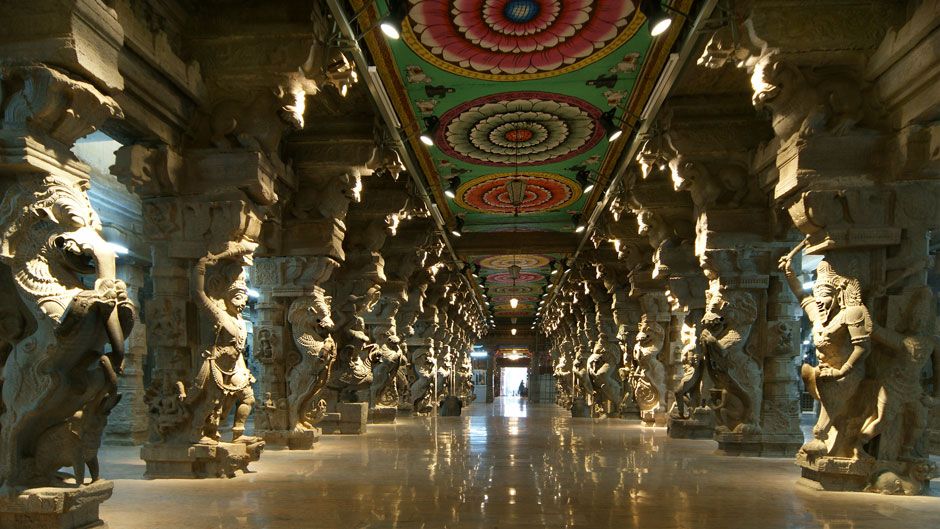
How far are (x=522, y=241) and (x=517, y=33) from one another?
12.1 metres

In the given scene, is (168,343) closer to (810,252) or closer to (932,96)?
(810,252)

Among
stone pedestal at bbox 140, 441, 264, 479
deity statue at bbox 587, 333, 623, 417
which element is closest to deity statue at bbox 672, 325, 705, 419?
stone pedestal at bbox 140, 441, 264, 479

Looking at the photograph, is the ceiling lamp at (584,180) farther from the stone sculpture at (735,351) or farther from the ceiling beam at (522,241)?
the ceiling beam at (522,241)

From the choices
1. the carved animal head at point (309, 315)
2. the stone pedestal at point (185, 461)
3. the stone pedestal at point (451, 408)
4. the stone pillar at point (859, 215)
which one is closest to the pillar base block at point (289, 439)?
the carved animal head at point (309, 315)

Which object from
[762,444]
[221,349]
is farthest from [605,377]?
[221,349]

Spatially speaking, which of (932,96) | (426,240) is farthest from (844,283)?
(426,240)

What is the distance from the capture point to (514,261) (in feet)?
75.8

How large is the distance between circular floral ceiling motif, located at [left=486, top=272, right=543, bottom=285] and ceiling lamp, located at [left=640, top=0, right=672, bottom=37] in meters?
19.5

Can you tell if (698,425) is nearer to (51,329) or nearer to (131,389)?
(131,389)

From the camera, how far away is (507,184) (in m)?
14.4

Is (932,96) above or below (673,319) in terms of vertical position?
above

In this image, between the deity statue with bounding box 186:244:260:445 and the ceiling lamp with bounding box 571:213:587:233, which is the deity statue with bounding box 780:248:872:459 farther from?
the ceiling lamp with bounding box 571:213:587:233

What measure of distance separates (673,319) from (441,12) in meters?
10.4

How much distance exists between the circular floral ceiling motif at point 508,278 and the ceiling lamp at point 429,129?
15893 millimetres
